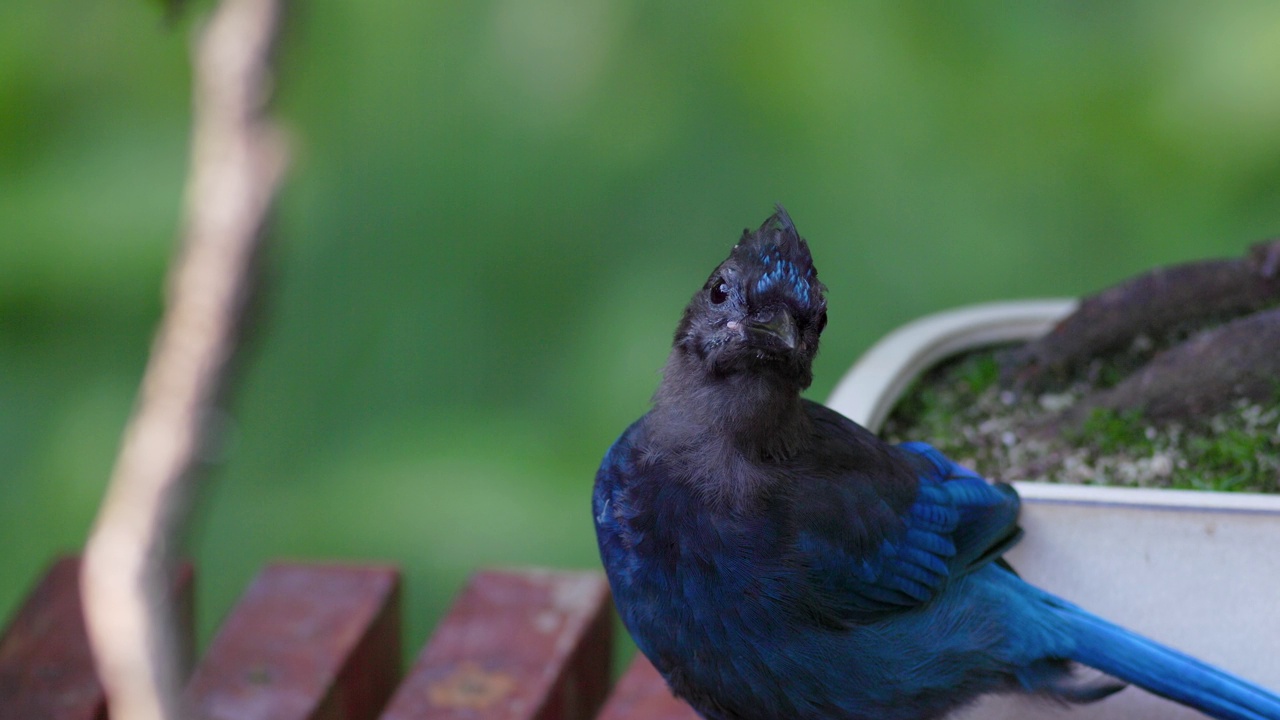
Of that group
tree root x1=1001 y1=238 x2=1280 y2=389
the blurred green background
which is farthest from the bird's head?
the blurred green background

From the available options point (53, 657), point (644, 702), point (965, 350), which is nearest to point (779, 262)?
point (644, 702)

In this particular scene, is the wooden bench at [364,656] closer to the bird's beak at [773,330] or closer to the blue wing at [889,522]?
the blue wing at [889,522]

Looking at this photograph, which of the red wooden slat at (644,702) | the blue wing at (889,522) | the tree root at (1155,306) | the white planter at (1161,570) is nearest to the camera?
the blue wing at (889,522)

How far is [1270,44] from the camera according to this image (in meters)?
2.57

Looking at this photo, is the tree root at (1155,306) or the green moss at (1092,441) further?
the tree root at (1155,306)

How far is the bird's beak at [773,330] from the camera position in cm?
124

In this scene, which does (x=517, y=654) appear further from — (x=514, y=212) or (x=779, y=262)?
(x=514, y=212)

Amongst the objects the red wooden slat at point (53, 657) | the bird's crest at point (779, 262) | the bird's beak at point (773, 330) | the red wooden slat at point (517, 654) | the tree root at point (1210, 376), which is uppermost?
the tree root at point (1210, 376)

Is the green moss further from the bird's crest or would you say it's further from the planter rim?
the bird's crest

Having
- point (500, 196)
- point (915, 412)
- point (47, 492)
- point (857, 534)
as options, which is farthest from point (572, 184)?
point (857, 534)

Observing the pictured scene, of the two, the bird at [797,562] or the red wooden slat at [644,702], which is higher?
the bird at [797,562]

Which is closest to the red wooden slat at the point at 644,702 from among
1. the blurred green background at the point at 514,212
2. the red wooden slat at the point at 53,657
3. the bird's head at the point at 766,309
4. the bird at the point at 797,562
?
the bird at the point at 797,562

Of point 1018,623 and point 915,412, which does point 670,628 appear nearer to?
point 1018,623

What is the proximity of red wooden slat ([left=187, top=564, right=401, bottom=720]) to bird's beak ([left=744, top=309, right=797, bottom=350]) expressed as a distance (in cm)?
93
